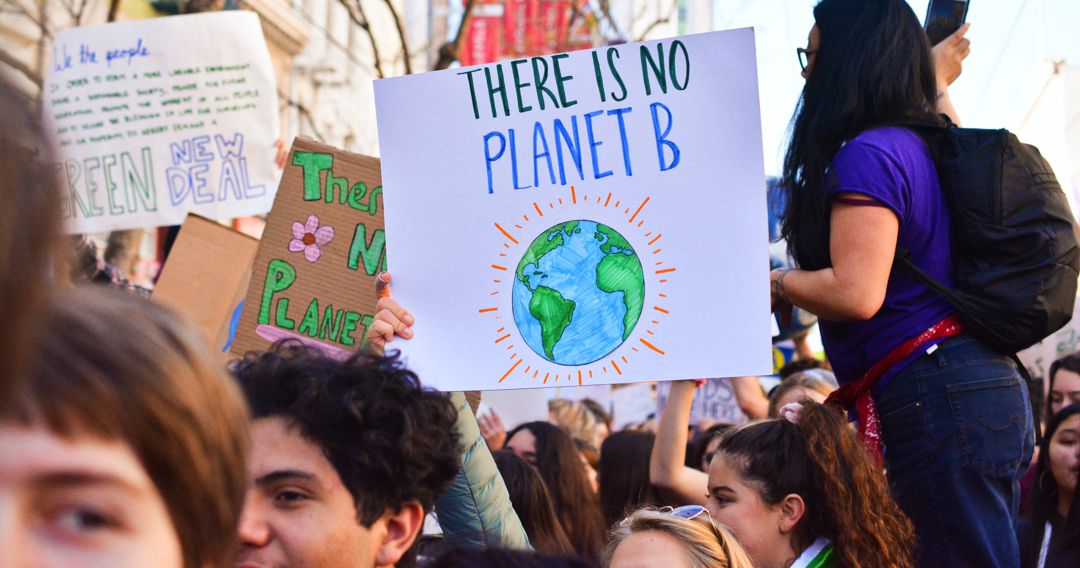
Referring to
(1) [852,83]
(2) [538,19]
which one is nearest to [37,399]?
(1) [852,83]

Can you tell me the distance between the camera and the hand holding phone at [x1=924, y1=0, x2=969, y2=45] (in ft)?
10.1

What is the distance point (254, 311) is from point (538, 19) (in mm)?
19685

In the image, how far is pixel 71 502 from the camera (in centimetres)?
83

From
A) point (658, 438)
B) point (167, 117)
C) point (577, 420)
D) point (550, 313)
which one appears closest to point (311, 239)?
point (550, 313)

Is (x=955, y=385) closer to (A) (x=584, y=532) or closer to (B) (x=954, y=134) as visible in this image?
(B) (x=954, y=134)

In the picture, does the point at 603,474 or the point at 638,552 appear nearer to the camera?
the point at 638,552

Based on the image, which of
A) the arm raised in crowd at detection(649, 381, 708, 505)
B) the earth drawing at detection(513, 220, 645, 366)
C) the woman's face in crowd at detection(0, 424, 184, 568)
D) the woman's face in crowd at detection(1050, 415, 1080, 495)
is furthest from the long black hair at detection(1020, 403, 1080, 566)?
the woman's face in crowd at detection(0, 424, 184, 568)

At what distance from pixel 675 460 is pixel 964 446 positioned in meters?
1.42

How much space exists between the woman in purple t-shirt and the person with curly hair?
977 mm

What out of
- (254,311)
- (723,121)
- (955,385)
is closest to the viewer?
(955,385)

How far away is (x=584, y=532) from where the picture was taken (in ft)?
15.0

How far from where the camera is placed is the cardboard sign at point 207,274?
414cm

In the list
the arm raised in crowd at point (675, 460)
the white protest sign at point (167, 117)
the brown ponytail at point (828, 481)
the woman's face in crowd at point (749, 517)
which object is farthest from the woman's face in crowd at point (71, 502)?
the white protest sign at point (167, 117)

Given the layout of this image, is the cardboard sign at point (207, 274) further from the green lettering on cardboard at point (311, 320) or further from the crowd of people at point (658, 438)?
the crowd of people at point (658, 438)
